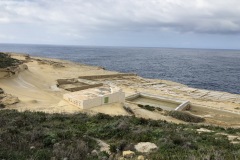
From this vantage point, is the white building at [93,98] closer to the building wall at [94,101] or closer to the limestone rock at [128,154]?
the building wall at [94,101]

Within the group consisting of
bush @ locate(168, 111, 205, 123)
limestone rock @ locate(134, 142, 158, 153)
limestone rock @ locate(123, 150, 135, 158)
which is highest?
limestone rock @ locate(123, 150, 135, 158)

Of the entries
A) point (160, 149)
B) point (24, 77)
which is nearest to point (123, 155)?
point (160, 149)

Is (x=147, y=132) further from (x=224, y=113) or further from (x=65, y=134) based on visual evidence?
(x=224, y=113)

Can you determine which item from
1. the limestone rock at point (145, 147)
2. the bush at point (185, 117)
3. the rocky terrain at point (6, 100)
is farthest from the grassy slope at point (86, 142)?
the bush at point (185, 117)

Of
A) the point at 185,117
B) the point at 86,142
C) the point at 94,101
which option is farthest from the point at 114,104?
the point at 86,142

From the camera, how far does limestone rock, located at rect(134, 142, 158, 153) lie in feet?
31.0

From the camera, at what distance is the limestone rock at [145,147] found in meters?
9.46

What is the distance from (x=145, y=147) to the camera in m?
9.77

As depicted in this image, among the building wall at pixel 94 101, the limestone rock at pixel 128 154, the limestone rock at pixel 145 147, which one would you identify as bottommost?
the building wall at pixel 94 101

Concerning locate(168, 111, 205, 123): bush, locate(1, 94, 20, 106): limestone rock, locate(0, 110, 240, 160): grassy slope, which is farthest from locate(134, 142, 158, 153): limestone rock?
locate(1, 94, 20, 106): limestone rock

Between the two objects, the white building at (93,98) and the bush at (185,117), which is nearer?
the white building at (93,98)

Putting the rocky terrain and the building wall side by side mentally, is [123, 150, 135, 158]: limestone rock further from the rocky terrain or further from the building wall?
the rocky terrain

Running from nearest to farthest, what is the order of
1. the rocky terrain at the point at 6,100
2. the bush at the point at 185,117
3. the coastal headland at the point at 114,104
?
the rocky terrain at the point at 6,100, the coastal headland at the point at 114,104, the bush at the point at 185,117

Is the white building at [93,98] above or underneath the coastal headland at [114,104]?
above
